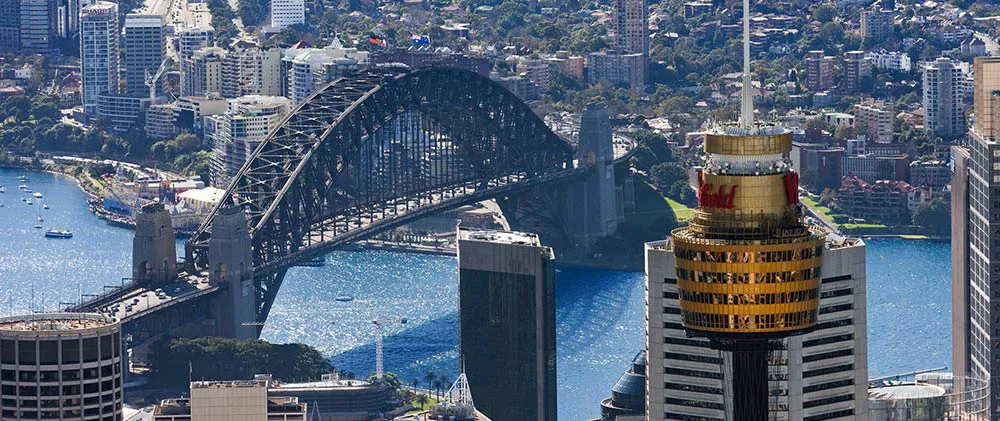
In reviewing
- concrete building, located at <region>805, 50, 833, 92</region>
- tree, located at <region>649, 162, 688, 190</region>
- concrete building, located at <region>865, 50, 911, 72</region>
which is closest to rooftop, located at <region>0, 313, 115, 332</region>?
tree, located at <region>649, 162, 688, 190</region>

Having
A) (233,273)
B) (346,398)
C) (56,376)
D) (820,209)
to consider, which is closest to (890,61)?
(820,209)

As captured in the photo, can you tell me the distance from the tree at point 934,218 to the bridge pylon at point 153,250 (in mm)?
42522

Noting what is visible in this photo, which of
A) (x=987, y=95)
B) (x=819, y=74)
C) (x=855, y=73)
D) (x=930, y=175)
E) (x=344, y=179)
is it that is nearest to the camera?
(x=987, y=95)

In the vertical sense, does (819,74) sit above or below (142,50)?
below

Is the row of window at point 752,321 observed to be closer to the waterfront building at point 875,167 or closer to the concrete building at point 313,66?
the waterfront building at point 875,167

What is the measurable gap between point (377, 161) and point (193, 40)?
184 ft

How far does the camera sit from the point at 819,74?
180 m

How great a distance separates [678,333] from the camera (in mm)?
58406

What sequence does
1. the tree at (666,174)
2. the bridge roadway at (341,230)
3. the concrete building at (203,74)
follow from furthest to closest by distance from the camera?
the concrete building at (203,74) → the tree at (666,174) → the bridge roadway at (341,230)

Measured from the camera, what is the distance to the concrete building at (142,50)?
7131 inches

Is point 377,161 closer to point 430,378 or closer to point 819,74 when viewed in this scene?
point 430,378

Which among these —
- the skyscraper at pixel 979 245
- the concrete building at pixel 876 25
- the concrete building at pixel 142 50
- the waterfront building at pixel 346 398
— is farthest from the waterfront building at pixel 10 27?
the skyscraper at pixel 979 245

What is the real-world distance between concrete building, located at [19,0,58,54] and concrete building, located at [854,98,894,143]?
52.6 meters

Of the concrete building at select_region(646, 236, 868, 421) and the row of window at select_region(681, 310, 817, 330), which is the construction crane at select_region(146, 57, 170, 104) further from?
the row of window at select_region(681, 310, 817, 330)
